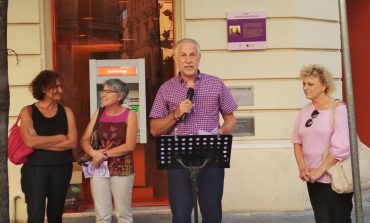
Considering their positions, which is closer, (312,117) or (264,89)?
(312,117)

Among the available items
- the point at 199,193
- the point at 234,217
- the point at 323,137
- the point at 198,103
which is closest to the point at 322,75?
the point at 323,137

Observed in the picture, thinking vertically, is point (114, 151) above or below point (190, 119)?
below

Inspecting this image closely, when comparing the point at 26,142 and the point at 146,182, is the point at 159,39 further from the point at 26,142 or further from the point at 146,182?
the point at 26,142

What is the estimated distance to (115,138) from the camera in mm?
5742

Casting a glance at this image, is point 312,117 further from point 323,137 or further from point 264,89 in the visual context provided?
point 264,89

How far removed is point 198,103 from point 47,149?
1662mm

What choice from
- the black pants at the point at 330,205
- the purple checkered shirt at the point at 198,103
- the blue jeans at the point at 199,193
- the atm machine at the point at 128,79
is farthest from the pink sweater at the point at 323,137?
the atm machine at the point at 128,79

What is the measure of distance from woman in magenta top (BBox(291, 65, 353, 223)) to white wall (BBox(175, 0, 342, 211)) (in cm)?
259

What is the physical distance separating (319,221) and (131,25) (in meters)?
4.04

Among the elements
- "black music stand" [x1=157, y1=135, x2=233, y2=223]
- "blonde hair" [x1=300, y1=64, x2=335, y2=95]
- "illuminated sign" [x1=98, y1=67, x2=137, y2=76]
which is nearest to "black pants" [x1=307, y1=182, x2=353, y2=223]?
"blonde hair" [x1=300, y1=64, x2=335, y2=95]

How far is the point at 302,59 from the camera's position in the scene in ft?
25.8

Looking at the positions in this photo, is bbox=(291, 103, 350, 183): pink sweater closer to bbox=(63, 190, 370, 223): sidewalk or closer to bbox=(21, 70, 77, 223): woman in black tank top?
bbox=(21, 70, 77, 223): woman in black tank top

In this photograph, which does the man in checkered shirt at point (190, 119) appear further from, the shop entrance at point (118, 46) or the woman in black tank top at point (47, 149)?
the shop entrance at point (118, 46)

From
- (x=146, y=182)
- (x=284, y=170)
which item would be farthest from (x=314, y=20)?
(x=146, y=182)
